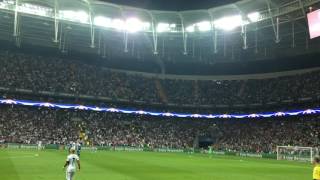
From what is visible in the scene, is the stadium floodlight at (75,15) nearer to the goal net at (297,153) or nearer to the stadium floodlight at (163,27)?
the stadium floodlight at (163,27)

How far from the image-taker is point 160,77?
316 feet

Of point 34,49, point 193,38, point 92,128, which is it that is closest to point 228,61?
point 193,38

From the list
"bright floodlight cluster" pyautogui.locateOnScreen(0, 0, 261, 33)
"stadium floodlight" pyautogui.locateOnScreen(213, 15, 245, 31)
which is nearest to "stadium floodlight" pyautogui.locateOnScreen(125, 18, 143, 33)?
"bright floodlight cluster" pyautogui.locateOnScreen(0, 0, 261, 33)

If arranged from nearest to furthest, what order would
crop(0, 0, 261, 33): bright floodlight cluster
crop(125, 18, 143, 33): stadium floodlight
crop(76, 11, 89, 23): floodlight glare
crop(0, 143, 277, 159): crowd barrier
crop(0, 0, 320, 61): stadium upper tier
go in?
1. crop(0, 143, 277, 159): crowd barrier
2. crop(0, 0, 320, 61): stadium upper tier
3. crop(0, 0, 261, 33): bright floodlight cluster
4. crop(76, 11, 89, 23): floodlight glare
5. crop(125, 18, 143, 33): stadium floodlight

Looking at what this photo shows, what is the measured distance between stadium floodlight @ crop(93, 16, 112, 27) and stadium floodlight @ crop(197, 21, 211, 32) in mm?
17352

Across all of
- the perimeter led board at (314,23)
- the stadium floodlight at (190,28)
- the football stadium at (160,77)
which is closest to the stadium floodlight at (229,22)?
the football stadium at (160,77)

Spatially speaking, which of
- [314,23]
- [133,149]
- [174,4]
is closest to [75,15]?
[174,4]

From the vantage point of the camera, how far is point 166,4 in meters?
81.1

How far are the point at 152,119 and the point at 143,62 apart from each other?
1259 centimetres

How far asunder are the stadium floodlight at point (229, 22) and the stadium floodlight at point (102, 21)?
2010cm

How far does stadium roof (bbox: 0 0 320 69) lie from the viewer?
7144cm

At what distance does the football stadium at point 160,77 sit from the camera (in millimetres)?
72000

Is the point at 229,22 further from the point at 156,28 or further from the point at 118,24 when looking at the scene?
the point at 118,24

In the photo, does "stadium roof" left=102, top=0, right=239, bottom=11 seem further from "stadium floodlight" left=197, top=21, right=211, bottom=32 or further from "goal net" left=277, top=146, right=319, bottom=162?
"goal net" left=277, top=146, right=319, bottom=162
